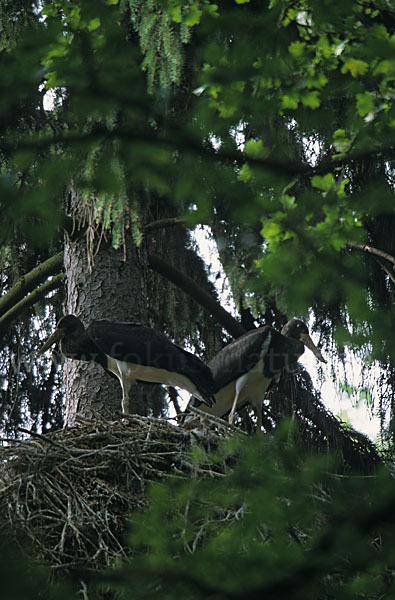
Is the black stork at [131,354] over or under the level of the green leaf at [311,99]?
over

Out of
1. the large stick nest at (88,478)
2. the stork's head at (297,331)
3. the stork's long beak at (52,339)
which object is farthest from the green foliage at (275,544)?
the stork's head at (297,331)

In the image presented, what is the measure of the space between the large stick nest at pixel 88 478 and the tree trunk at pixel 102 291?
3.79 ft

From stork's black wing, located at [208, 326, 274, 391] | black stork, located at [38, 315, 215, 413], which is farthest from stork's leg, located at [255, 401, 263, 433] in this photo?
black stork, located at [38, 315, 215, 413]

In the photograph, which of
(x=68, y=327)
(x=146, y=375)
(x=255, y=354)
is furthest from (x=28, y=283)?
(x=255, y=354)

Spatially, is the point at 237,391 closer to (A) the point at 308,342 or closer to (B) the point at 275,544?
(A) the point at 308,342

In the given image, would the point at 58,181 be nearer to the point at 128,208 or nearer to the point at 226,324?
the point at 128,208

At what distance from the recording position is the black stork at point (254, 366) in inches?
318

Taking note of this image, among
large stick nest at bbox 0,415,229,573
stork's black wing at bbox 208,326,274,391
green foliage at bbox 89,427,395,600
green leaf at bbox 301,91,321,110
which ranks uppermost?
stork's black wing at bbox 208,326,274,391

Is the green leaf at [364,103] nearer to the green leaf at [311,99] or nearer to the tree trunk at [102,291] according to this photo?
the green leaf at [311,99]

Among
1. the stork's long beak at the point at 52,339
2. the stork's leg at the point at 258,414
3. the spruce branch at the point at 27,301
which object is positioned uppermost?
the spruce branch at the point at 27,301

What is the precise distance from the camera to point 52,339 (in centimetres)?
788

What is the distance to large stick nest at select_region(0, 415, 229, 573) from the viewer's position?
471cm

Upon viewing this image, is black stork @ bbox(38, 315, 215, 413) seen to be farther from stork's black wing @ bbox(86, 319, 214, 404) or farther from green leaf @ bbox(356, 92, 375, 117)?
green leaf @ bbox(356, 92, 375, 117)

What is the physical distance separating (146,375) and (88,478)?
2.36 m
